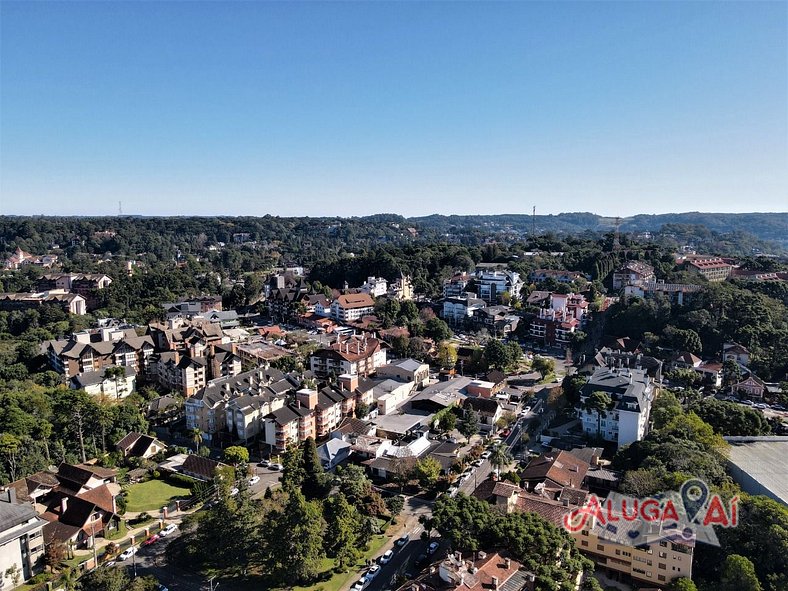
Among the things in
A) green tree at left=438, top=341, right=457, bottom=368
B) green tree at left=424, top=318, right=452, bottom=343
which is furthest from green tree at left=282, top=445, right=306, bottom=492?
green tree at left=424, top=318, right=452, bottom=343

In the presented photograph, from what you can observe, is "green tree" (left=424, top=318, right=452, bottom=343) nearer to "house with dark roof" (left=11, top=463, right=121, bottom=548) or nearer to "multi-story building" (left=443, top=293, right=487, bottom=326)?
"multi-story building" (left=443, top=293, right=487, bottom=326)

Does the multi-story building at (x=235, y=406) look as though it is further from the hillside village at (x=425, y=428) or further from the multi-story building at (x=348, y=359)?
the multi-story building at (x=348, y=359)

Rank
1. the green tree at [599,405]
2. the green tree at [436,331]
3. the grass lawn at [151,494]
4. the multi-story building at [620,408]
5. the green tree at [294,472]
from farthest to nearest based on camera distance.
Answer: the green tree at [436,331] < the green tree at [599,405] < the multi-story building at [620,408] < the grass lawn at [151,494] < the green tree at [294,472]

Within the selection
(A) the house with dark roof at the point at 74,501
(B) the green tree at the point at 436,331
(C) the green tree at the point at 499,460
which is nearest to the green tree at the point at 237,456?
(A) the house with dark roof at the point at 74,501

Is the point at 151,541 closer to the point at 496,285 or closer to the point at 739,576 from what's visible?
the point at 739,576

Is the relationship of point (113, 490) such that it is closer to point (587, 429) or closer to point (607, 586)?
point (607, 586)
